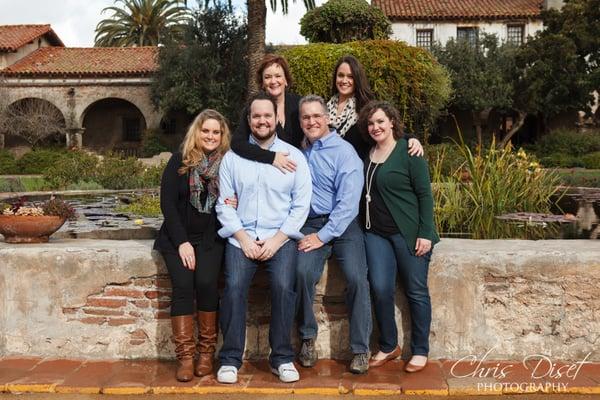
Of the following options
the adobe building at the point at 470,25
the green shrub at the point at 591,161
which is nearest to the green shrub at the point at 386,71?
the green shrub at the point at 591,161

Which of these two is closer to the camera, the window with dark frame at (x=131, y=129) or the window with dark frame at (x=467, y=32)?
the window with dark frame at (x=467, y=32)

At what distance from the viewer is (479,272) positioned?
3.47m

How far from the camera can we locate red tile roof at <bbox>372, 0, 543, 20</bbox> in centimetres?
2952

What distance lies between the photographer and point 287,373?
3.18 metres

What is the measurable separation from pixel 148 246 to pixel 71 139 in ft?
86.1

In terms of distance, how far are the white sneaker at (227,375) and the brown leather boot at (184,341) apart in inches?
6.3

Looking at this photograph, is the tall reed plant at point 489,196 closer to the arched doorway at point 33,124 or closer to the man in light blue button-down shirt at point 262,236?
the man in light blue button-down shirt at point 262,236

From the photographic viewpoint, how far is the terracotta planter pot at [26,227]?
145 inches

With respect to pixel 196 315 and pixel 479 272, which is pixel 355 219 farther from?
pixel 196 315

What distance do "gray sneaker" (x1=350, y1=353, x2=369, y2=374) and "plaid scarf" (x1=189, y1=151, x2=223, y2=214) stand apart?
A: 112 cm

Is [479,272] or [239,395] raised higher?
[479,272]

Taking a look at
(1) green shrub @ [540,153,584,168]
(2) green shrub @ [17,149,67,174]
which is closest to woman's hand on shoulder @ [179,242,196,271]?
(1) green shrub @ [540,153,584,168]

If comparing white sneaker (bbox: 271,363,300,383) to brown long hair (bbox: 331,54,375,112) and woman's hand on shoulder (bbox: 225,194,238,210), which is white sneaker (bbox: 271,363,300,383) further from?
brown long hair (bbox: 331,54,375,112)

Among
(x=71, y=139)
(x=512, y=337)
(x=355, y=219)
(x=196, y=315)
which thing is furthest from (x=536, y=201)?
(x=71, y=139)
